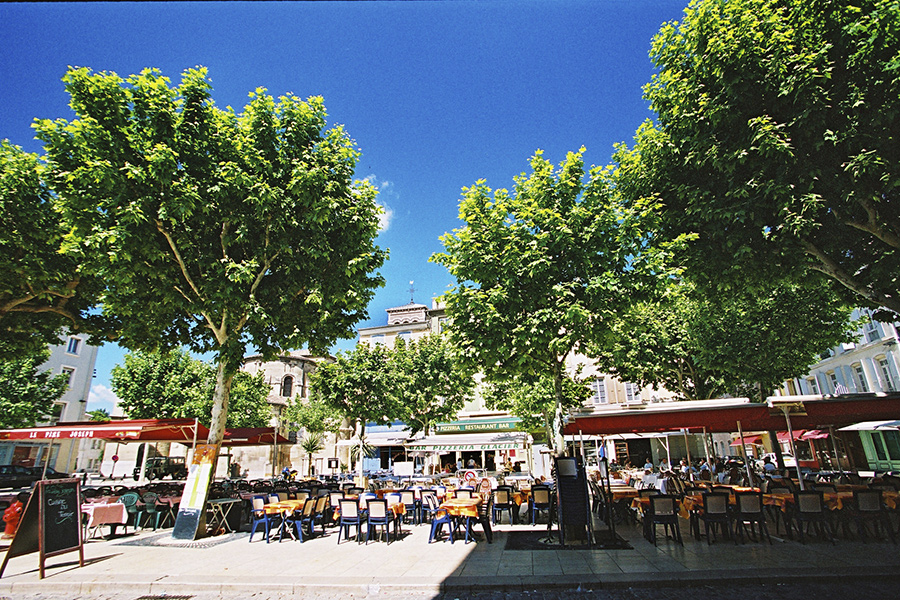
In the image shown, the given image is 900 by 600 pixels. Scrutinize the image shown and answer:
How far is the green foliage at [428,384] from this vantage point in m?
29.2

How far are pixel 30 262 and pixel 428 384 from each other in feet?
71.1

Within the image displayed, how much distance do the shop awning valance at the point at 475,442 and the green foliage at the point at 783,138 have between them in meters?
8.78

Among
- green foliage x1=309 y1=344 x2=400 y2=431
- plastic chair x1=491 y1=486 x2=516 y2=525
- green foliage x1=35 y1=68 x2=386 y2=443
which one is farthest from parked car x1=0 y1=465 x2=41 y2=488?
plastic chair x1=491 y1=486 x2=516 y2=525

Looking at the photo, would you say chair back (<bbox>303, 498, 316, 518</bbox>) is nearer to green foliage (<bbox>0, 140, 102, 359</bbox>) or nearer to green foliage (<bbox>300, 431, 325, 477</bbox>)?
green foliage (<bbox>0, 140, 102, 359</bbox>)

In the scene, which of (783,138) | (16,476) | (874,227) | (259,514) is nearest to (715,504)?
(874,227)

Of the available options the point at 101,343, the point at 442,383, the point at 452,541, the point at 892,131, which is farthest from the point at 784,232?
the point at 442,383

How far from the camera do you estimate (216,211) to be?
1135cm

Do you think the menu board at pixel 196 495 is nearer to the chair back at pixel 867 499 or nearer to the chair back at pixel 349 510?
the chair back at pixel 349 510

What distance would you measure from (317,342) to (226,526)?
531 centimetres

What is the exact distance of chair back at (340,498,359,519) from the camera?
10.4m

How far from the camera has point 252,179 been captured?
10.8 metres

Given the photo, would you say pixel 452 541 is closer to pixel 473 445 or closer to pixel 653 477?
pixel 473 445

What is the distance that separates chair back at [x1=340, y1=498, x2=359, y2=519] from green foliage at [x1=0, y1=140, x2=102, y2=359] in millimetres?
8397

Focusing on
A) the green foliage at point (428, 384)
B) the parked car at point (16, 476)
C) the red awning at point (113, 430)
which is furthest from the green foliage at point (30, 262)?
the green foliage at point (428, 384)
